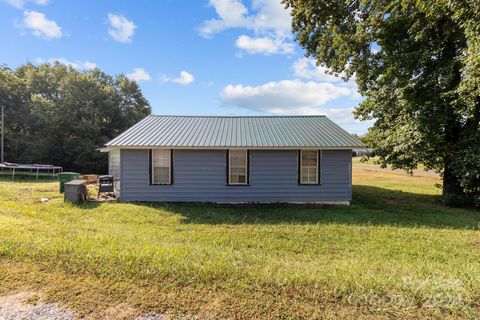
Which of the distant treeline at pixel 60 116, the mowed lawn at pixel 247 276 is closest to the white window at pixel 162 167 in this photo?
the mowed lawn at pixel 247 276

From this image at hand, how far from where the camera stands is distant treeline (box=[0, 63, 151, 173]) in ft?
84.4

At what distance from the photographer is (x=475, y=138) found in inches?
413

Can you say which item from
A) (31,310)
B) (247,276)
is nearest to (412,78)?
(247,276)

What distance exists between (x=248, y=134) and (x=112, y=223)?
20.1ft

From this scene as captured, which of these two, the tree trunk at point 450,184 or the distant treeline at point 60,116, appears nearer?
the tree trunk at point 450,184

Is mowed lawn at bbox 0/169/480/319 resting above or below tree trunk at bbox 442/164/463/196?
below

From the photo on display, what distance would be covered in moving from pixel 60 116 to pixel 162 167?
20494mm

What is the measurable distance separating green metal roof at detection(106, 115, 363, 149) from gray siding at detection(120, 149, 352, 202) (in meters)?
0.44

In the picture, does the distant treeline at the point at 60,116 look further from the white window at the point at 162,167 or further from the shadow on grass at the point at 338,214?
the shadow on grass at the point at 338,214

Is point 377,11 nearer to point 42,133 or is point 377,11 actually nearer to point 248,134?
point 248,134

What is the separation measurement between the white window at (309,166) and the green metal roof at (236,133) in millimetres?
496

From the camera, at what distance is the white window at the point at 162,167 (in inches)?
423

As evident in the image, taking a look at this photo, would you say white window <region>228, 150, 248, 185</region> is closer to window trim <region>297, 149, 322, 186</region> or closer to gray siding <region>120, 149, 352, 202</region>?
gray siding <region>120, 149, 352, 202</region>

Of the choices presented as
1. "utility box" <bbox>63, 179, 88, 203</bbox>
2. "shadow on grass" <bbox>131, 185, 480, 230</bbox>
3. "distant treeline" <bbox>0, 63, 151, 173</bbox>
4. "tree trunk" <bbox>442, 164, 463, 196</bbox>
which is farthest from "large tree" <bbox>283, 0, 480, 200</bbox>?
"distant treeline" <bbox>0, 63, 151, 173</bbox>
